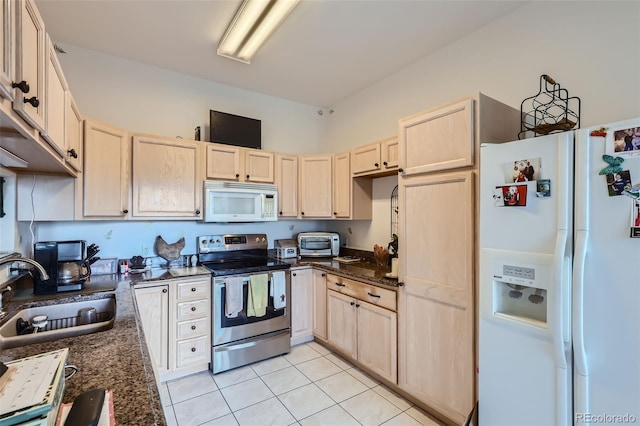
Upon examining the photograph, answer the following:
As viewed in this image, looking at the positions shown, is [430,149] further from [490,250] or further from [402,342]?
[402,342]

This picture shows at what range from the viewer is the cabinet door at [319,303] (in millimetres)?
3164

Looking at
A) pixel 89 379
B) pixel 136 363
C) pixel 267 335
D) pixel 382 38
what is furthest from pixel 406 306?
pixel 382 38

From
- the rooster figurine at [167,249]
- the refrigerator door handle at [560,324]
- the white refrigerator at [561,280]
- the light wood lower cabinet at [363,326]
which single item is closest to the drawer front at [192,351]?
the rooster figurine at [167,249]

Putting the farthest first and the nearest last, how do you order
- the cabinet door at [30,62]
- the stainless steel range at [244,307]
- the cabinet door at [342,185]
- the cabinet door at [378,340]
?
the cabinet door at [342,185] < the stainless steel range at [244,307] < the cabinet door at [378,340] < the cabinet door at [30,62]

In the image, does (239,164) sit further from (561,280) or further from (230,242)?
(561,280)

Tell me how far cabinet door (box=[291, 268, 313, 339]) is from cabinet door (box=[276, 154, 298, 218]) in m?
0.75

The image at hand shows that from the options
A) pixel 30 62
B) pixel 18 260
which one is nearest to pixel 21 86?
pixel 30 62

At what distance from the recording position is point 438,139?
2012 millimetres

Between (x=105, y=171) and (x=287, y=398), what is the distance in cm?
240

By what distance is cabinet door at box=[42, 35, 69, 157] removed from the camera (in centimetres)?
126

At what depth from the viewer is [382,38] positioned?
8.35 ft

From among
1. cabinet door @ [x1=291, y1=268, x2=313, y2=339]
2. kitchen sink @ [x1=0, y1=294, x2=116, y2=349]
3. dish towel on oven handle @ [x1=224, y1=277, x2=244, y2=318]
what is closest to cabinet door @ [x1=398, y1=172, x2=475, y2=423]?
cabinet door @ [x1=291, y1=268, x2=313, y2=339]

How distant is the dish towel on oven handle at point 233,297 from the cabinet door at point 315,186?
1.16 metres

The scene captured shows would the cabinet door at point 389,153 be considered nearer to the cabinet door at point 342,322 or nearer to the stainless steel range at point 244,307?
the cabinet door at point 342,322
